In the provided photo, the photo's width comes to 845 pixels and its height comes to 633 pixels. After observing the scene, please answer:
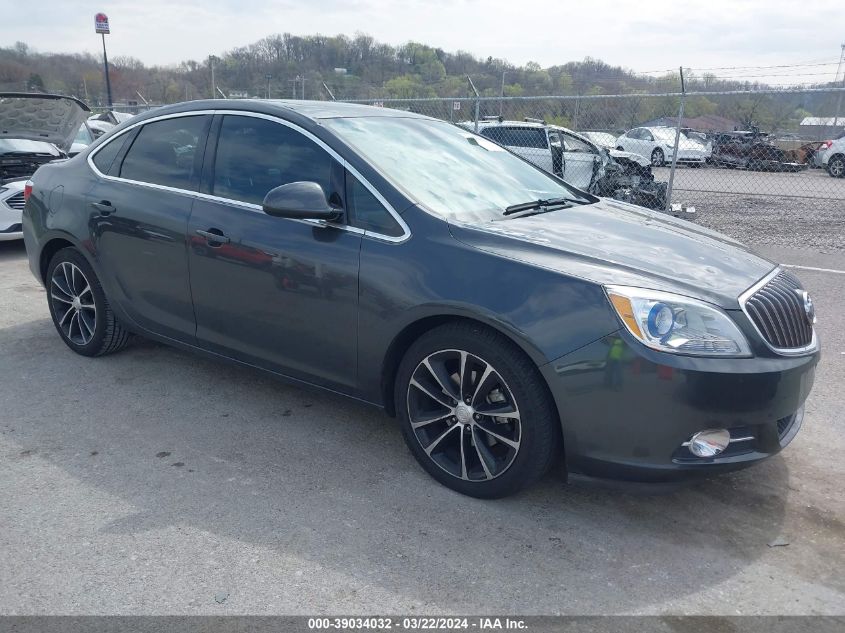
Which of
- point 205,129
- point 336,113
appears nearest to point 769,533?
point 336,113

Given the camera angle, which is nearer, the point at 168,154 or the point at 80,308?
the point at 168,154

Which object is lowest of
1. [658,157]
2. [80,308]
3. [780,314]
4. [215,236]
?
[80,308]

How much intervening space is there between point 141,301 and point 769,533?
141 inches

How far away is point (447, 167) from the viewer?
378cm

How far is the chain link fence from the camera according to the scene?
37.9ft

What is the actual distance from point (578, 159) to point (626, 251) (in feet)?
32.2

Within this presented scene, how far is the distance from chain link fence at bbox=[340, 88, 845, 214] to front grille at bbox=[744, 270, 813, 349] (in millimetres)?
7014

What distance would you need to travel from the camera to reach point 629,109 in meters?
12.4

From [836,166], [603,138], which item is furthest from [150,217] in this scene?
[836,166]

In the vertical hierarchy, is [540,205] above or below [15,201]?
above

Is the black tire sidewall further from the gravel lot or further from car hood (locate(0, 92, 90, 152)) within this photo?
the gravel lot

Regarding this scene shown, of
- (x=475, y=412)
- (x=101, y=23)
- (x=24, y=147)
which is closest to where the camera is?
(x=475, y=412)

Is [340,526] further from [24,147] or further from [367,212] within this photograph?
[24,147]

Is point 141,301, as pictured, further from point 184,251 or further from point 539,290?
point 539,290
